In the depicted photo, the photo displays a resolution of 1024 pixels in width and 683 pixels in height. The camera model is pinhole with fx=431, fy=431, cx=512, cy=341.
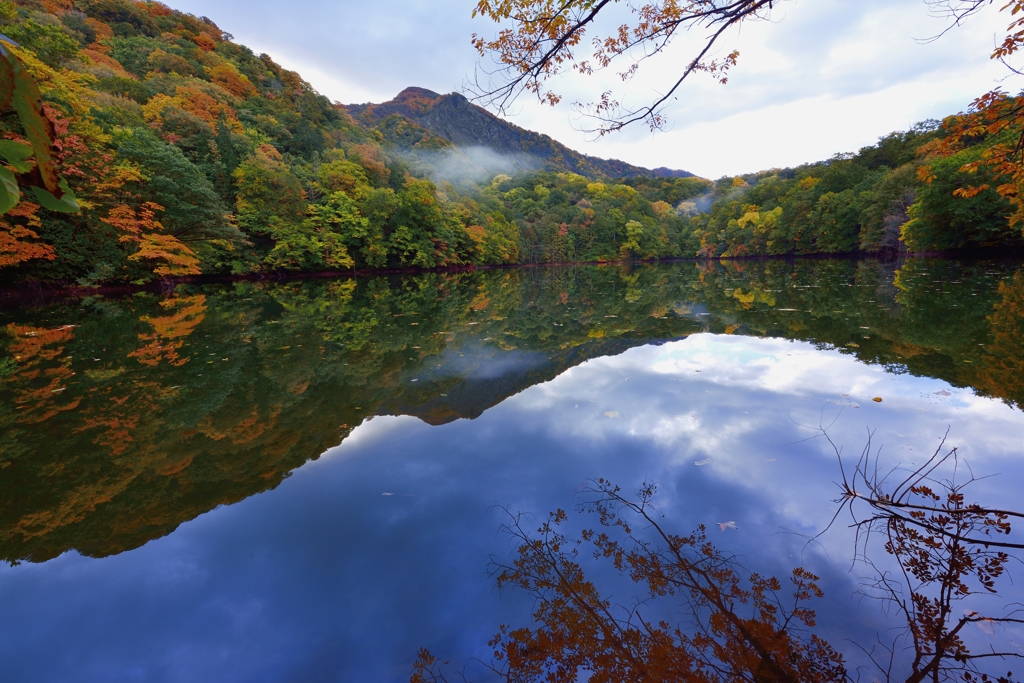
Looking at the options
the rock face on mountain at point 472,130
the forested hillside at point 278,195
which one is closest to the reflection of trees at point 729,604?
the forested hillside at point 278,195

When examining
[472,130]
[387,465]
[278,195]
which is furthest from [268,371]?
[472,130]

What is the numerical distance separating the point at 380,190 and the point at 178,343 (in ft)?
87.7

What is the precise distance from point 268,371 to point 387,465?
10.6 feet

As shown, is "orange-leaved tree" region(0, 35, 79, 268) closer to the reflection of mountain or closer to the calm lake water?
the calm lake water

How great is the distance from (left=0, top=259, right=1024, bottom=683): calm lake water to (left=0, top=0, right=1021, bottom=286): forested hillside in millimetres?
2308

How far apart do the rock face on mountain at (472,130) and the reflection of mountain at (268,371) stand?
104 metres

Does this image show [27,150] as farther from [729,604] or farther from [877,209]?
[877,209]

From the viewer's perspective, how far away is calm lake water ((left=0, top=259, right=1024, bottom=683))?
2.12 metres

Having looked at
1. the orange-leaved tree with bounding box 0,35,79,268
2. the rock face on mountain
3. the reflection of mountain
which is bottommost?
the reflection of mountain

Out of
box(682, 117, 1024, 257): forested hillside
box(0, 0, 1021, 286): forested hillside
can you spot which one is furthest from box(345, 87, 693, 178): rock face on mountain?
box(682, 117, 1024, 257): forested hillside

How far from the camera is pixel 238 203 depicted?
78.8 feet

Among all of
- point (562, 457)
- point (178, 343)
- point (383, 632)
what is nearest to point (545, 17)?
point (562, 457)

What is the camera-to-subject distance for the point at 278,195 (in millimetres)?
25406

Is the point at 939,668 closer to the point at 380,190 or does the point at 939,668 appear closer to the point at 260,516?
the point at 260,516
